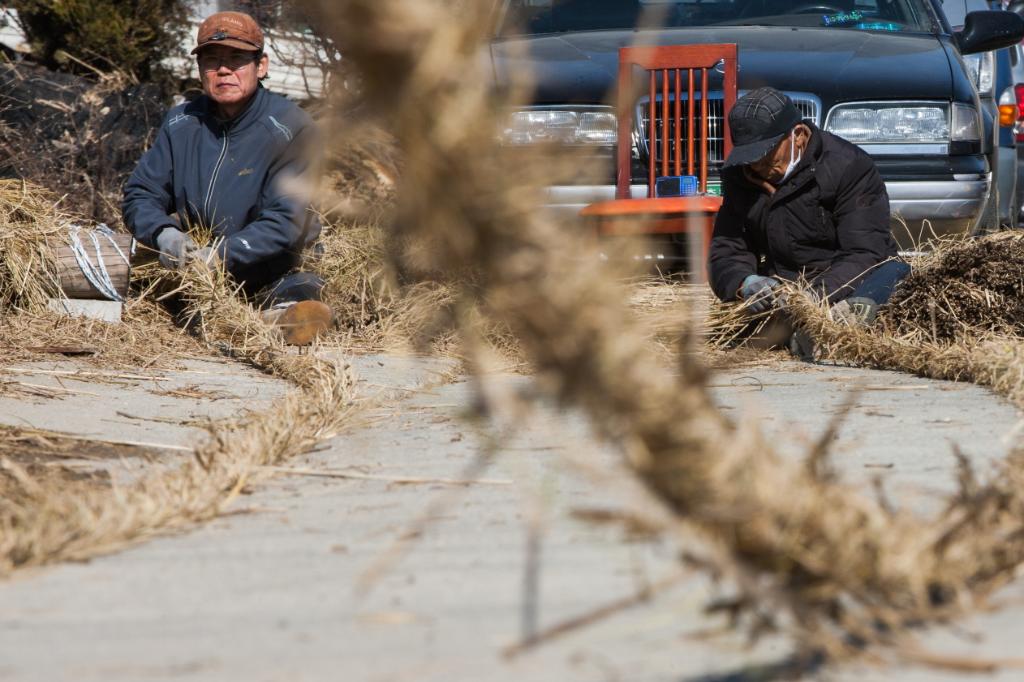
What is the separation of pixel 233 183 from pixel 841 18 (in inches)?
125

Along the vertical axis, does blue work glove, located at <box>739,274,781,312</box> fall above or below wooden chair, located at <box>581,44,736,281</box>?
below

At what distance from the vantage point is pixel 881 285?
4.78 m

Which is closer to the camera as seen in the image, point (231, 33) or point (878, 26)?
point (231, 33)

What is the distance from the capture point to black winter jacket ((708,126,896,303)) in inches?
189

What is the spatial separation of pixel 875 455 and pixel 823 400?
928 millimetres

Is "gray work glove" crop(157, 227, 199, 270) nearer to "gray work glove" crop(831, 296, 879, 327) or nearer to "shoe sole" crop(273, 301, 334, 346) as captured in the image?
"shoe sole" crop(273, 301, 334, 346)

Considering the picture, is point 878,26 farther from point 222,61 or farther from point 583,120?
point 222,61

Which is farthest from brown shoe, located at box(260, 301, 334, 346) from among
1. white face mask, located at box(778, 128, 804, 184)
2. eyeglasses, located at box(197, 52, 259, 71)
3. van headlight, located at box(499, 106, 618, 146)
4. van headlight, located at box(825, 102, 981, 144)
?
van headlight, located at box(825, 102, 981, 144)

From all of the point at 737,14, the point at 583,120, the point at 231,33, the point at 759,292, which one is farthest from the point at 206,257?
the point at 737,14

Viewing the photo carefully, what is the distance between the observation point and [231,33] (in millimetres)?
5398

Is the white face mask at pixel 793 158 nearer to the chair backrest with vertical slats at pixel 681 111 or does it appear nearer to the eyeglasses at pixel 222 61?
the chair backrest with vertical slats at pixel 681 111

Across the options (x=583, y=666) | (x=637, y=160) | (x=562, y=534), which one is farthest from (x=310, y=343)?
(x=583, y=666)

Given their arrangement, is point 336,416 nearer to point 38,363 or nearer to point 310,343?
point 38,363

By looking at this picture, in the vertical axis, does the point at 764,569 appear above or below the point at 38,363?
above
